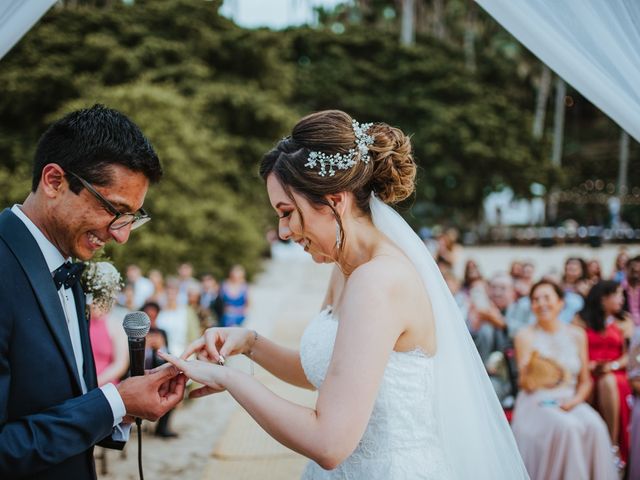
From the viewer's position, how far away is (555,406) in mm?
4438

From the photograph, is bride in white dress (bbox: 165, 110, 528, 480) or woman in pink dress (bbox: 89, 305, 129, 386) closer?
bride in white dress (bbox: 165, 110, 528, 480)

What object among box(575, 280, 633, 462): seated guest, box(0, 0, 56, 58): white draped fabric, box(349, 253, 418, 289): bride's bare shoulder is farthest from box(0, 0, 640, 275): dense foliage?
box(575, 280, 633, 462): seated guest

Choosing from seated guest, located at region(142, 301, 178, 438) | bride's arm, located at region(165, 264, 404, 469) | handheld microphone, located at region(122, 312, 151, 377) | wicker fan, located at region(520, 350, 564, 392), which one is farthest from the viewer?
seated guest, located at region(142, 301, 178, 438)

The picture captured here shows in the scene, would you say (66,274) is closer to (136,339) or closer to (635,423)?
(136,339)

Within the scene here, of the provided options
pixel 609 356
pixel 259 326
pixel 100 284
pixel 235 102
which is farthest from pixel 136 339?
pixel 235 102

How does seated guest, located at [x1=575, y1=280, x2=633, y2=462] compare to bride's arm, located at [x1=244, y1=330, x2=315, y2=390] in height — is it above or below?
below

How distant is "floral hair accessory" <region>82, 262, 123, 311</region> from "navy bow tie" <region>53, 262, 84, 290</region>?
0.47 m

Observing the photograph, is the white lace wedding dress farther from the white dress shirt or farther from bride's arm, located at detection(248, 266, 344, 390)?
the white dress shirt

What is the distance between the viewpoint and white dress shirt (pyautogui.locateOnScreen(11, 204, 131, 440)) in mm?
1784

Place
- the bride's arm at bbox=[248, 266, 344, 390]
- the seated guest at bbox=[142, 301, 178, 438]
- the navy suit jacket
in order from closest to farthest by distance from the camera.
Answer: the navy suit jacket, the bride's arm at bbox=[248, 266, 344, 390], the seated guest at bbox=[142, 301, 178, 438]

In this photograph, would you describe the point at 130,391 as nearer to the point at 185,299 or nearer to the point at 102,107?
the point at 102,107

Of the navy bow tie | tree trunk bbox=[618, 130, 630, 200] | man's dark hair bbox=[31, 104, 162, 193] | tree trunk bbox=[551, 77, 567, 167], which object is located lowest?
the navy bow tie

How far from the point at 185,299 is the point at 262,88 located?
1519cm

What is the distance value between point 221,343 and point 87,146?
3.16 ft
